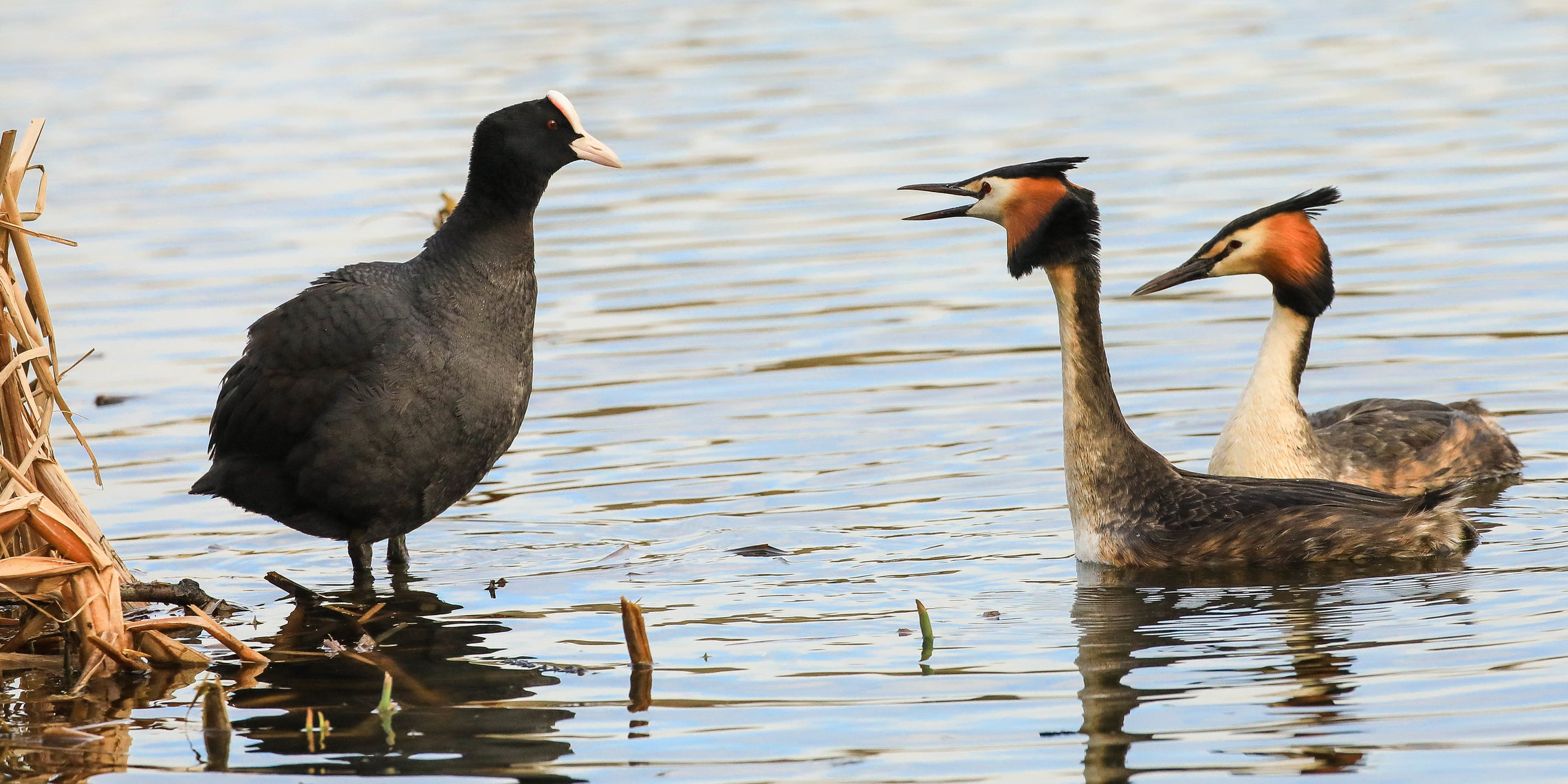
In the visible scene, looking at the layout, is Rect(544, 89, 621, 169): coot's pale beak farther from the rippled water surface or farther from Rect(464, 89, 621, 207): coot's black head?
the rippled water surface

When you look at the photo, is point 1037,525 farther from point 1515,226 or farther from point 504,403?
point 1515,226

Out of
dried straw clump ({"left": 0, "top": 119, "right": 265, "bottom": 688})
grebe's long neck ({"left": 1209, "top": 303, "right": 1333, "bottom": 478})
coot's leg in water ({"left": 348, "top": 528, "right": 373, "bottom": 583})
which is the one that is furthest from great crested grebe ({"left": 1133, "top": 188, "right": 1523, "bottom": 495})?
dried straw clump ({"left": 0, "top": 119, "right": 265, "bottom": 688})

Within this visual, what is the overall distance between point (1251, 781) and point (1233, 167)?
11.9 metres

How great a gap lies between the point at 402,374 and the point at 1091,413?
289 centimetres

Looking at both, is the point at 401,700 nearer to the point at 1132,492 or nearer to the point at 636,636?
the point at 636,636

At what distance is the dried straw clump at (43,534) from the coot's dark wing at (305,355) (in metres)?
1.00

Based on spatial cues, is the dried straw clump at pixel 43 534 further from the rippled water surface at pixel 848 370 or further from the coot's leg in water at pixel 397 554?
the coot's leg in water at pixel 397 554

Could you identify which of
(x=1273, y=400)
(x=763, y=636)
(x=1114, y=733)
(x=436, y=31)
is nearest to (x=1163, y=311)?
(x=1273, y=400)

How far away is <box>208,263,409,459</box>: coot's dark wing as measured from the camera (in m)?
A: 8.27

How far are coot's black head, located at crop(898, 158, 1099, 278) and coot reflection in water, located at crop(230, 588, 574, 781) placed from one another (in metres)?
2.68

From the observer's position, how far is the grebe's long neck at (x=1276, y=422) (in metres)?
9.42

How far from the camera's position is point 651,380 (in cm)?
1205

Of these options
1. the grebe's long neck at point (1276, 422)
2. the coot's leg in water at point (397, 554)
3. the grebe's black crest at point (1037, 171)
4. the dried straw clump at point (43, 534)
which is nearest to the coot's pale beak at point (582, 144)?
the grebe's black crest at point (1037, 171)

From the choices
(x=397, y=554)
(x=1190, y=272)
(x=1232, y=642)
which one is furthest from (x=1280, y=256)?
(x=397, y=554)
